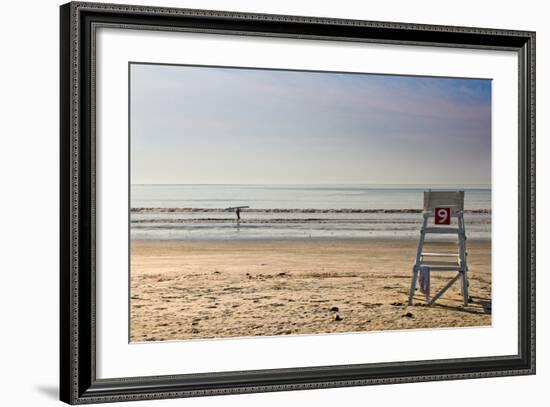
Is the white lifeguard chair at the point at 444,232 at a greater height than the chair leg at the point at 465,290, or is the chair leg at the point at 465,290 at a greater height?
the white lifeguard chair at the point at 444,232

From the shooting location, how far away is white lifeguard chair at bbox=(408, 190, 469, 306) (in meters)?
6.21

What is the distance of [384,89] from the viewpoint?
612cm

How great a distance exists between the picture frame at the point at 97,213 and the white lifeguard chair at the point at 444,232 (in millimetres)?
345

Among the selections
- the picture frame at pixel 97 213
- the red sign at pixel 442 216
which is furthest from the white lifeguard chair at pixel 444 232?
the picture frame at pixel 97 213

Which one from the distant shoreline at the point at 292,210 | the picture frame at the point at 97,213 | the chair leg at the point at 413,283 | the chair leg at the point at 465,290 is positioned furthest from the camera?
the chair leg at the point at 465,290

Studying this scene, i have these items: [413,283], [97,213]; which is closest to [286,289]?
[413,283]

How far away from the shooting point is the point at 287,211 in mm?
6023

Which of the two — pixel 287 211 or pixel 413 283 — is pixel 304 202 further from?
pixel 413 283

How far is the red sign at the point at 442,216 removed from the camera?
6203mm

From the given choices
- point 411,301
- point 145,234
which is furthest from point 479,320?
point 145,234

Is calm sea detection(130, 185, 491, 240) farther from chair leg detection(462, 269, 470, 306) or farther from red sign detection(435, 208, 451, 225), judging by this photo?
chair leg detection(462, 269, 470, 306)

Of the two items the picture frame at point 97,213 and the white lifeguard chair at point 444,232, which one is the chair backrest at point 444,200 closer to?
the white lifeguard chair at point 444,232

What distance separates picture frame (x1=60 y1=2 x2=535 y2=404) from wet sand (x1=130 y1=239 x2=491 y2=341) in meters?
0.24

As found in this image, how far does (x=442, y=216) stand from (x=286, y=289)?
1.10 meters
